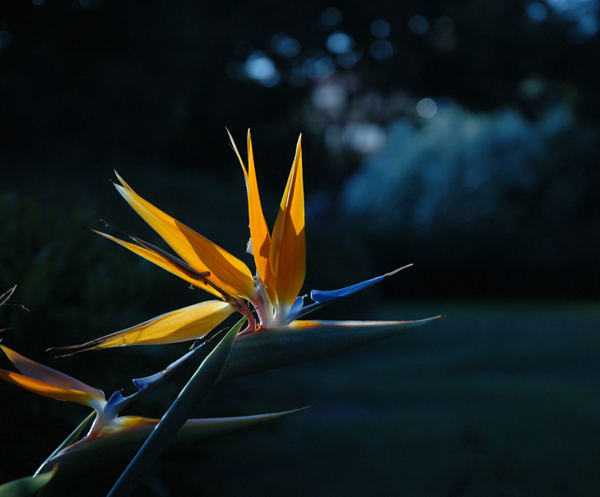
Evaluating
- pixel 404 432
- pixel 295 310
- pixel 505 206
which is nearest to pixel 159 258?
pixel 295 310

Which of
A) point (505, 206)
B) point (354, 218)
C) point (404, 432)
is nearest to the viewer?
point (404, 432)

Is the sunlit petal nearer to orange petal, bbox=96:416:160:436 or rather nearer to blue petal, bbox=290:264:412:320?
orange petal, bbox=96:416:160:436

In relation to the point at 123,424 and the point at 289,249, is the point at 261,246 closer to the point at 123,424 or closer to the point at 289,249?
the point at 289,249

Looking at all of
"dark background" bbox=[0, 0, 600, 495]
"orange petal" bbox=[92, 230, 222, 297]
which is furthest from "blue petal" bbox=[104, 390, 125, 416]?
"dark background" bbox=[0, 0, 600, 495]

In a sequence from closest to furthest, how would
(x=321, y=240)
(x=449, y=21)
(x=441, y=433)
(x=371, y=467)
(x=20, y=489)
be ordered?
(x=20, y=489) < (x=371, y=467) < (x=441, y=433) < (x=321, y=240) < (x=449, y=21)

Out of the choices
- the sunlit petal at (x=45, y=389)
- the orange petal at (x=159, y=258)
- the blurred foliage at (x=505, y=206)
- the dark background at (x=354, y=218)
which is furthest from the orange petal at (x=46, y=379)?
the blurred foliage at (x=505, y=206)

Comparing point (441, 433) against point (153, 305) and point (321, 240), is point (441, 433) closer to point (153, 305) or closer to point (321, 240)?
point (153, 305)

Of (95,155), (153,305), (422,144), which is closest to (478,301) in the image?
(422,144)
